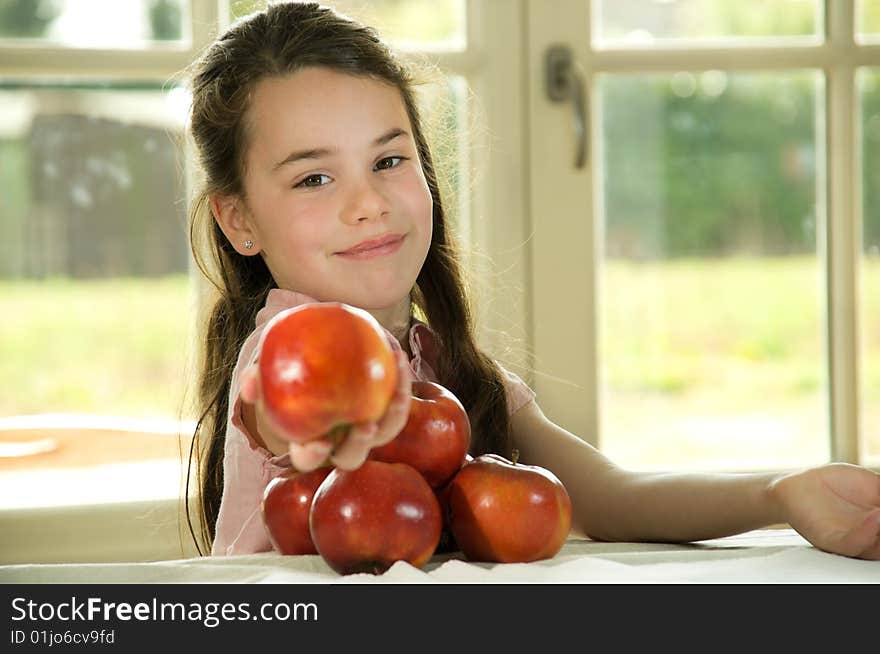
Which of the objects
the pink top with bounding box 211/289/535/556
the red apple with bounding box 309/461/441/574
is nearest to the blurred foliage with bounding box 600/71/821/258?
the pink top with bounding box 211/289/535/556

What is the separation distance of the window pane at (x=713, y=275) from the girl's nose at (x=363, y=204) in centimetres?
108

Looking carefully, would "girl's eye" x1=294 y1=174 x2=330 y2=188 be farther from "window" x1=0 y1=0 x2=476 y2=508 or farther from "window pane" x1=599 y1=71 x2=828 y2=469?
"window pane" x1=599 y1=71 x2=828 y2=469

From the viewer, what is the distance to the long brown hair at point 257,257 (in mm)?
1124

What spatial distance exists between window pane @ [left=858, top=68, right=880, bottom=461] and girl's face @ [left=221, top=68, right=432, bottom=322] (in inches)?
50.7

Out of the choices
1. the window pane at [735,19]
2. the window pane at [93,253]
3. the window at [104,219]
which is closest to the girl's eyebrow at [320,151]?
the window at [104,219]

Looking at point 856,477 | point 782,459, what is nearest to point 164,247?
point 782,459

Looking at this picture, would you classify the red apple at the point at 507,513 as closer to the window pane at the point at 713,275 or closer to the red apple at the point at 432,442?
the red apple at the point at 432,442

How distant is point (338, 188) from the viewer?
102 centimetres

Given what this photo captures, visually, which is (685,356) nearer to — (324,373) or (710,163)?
(710,163)

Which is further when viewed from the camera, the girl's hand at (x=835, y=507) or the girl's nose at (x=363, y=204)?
the girl's nose at (x=363, y=204)

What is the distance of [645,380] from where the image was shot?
6.91 ft
